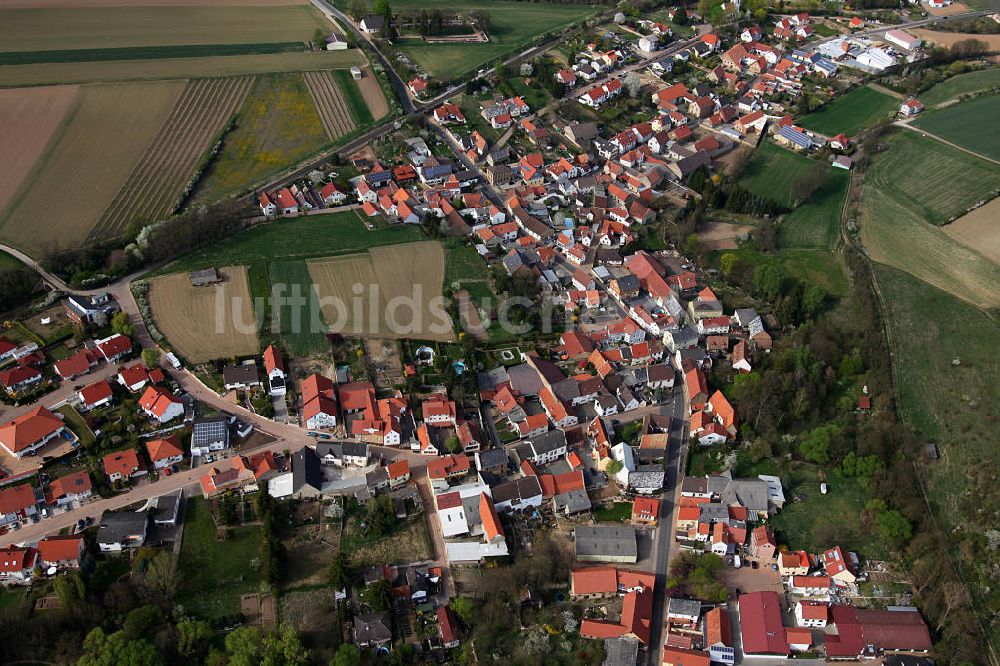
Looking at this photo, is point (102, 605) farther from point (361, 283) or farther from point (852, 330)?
point (852, 330)

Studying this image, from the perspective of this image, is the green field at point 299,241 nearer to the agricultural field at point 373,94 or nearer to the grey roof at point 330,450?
the grey roof at point 330,450

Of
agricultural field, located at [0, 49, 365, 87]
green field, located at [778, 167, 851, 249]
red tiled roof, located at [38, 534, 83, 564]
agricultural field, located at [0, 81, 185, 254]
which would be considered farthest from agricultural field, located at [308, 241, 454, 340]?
agricultural field, located at [0, 49, 365, 87]

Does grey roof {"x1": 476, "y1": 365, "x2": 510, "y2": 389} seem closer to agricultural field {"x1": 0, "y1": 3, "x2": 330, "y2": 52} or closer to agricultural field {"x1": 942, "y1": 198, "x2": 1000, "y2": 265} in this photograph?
agricultural field {"x1": 942, "y1": 198, "x2": 1000, "y2": 265}

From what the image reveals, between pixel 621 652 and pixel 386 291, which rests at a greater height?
pixel 386 291

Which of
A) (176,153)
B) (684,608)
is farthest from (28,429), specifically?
(684,608)

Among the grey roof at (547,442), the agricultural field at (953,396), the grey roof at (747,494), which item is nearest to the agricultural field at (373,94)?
the grey roof at (547,442)

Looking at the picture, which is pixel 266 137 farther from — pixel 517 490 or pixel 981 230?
pixel 981 230

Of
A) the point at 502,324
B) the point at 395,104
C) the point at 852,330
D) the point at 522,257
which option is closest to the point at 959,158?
the point at 852,330
